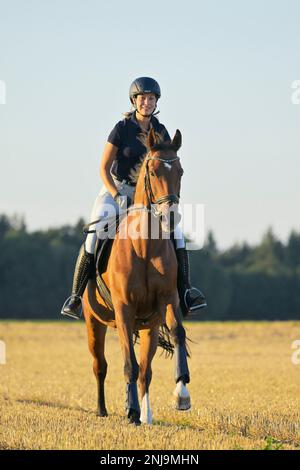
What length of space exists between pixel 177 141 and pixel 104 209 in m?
1.80

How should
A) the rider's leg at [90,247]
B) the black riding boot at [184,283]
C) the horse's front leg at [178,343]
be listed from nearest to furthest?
the horse's front leg at [178,343] → the black riding boot at [184,283] → the rider's leg at [90,247]

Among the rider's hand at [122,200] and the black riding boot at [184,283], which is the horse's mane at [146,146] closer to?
the rider's hand at [122,200]

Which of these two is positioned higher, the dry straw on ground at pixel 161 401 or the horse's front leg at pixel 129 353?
the horse's front leg at pixel 129 353

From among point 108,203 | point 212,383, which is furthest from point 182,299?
point 212,383

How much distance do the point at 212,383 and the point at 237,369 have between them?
3.96 metres

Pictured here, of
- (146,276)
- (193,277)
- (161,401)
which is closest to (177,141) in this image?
(146,276)

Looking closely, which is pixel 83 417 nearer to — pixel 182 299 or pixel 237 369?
pixel 182 299

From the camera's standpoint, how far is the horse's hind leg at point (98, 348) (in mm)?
12047

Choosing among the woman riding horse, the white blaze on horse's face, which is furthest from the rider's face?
the white blaze on horse's face

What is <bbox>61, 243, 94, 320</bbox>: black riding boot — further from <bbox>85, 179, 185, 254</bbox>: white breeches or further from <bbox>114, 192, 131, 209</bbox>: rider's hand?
<bbox>114, 192, 131, 209</bbox>: rider's hand

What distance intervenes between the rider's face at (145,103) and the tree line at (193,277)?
68360 millimetres

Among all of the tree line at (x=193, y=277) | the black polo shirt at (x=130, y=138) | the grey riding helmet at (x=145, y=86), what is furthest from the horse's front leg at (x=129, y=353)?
the tree line at (x=193, y=277)
